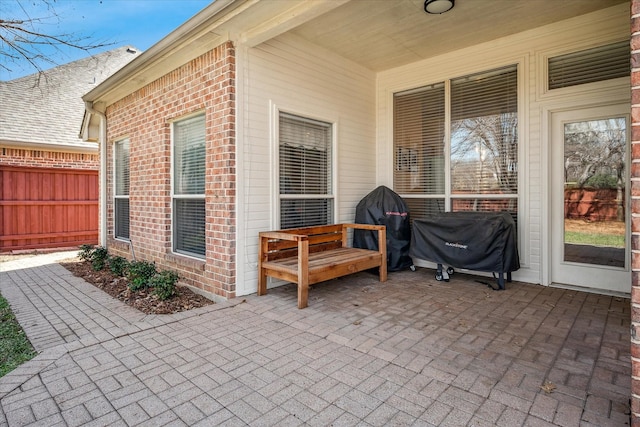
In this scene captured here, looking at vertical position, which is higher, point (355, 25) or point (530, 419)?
point (355, 25)

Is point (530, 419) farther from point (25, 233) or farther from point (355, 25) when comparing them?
point (25, 233)

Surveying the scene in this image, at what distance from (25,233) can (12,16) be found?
23.6ft

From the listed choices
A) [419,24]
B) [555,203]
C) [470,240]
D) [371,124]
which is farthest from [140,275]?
[555,203]

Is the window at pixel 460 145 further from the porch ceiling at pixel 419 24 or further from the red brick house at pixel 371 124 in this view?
the porch ceiling at pixel 419 24

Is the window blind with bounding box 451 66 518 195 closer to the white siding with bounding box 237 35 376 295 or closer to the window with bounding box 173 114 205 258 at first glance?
the white siding with bounding box 237 35 376 295

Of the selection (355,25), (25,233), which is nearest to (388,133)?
(355,25)

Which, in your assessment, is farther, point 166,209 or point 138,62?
point 166,209

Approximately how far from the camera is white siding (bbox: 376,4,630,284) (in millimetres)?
4055

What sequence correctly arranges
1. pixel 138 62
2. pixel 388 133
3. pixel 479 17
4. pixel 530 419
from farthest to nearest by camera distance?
pixel 388 133 → pixel 138 62 → pixel 479 17 → pixel 530 419

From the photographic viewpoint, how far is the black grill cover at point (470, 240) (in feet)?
13.8

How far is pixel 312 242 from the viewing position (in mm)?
4594

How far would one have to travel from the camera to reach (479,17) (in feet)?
13.8

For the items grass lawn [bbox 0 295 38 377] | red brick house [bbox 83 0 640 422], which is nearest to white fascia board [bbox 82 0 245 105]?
red brick house [bbox 83 0 640 422]

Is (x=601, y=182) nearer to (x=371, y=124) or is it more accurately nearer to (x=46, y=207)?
(x=371, y=124)
